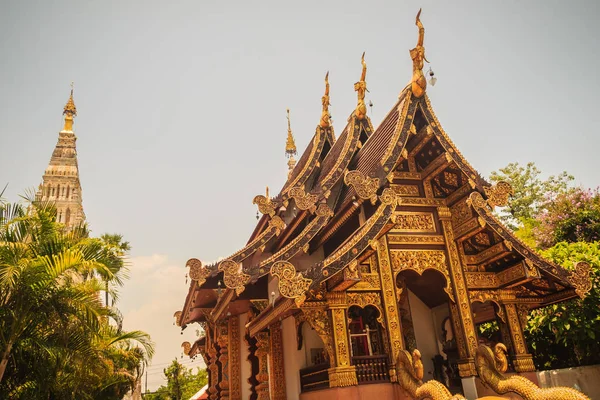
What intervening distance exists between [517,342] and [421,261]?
222 cm

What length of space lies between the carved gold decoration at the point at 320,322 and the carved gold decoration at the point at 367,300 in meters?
0.53

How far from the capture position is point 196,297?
33.5ft

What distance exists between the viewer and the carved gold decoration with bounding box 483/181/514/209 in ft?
26.1

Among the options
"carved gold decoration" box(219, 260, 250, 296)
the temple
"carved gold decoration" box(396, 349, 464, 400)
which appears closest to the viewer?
"carved gold decoration" box(396, 349, 464, 400)

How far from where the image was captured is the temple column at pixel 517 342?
799 cm

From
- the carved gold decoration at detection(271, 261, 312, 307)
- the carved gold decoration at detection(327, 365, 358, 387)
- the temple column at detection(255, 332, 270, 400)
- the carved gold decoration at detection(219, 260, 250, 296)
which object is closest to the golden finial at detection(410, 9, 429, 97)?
the carved gold decoration at detection(271, 261, 312, 307)

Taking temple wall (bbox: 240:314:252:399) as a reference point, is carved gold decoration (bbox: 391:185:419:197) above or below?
above

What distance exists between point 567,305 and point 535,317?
882mm

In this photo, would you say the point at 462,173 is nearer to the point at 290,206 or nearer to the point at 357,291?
the point at 357,291

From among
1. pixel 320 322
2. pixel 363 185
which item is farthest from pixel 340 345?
pixel 363 185

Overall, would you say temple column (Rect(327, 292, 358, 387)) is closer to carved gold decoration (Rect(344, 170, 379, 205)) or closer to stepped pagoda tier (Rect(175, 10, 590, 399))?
stepped pagoda tier (Rect(175, 10, 590, 399))

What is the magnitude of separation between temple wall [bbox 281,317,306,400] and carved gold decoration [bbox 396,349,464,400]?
94.2 inches

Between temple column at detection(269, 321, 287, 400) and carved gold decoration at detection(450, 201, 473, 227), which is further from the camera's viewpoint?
temple column at detection(269, 321, 287, 400)

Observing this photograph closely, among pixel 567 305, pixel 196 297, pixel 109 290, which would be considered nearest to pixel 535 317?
pixel 567 305
